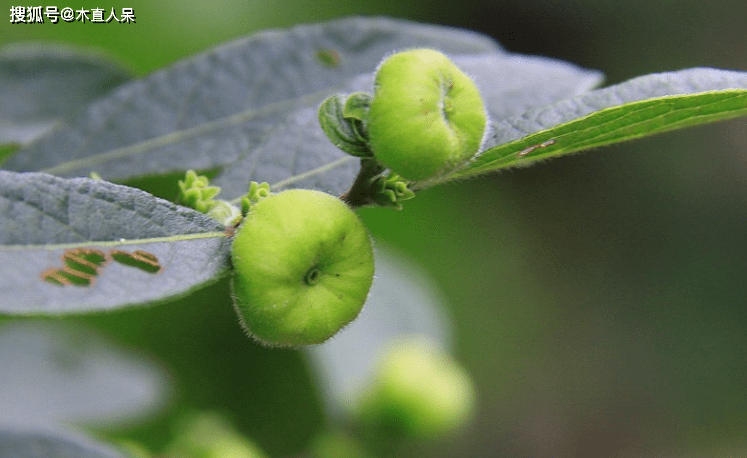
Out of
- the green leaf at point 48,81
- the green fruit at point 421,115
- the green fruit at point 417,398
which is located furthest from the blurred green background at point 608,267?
the green fruit at point 421,115

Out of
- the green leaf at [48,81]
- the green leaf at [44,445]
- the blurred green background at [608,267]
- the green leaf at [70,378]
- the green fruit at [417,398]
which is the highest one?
the green leaf at [48,81]

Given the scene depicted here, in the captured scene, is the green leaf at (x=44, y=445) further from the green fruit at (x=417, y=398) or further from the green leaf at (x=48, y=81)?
the green fruit at (x=417, y=398)

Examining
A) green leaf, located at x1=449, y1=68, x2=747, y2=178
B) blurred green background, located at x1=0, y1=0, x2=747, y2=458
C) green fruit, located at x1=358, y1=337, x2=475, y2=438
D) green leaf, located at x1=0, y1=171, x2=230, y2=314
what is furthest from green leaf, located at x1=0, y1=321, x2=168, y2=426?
blurred green background, located at x1=0, y1=0, x2=747, y2=458

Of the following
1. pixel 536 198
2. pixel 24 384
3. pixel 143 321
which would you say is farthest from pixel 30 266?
pixel 536 198

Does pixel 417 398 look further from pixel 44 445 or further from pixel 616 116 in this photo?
pixel 616 116

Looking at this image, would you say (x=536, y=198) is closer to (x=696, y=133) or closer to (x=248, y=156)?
(x=696, y=133)
